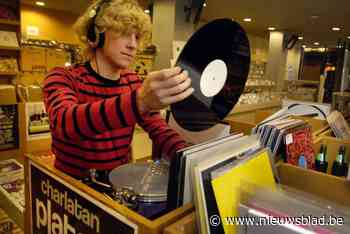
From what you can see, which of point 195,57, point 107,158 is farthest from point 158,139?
point 195,57

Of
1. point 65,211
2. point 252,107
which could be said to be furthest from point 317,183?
point 252,107

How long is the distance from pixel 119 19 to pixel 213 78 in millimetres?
346

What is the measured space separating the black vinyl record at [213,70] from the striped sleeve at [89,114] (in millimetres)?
116

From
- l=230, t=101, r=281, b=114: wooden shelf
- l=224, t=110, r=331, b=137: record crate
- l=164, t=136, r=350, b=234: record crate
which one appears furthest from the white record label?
l=230, t=101, r=281, b=114: wooden shelf

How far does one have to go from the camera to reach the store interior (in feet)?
1.67

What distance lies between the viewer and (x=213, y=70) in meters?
0.72

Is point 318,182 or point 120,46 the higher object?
point 120,46

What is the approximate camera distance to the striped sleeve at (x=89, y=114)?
22.3 inches

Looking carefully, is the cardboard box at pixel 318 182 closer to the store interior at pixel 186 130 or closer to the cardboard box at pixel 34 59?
the store interior at pixel 186 130

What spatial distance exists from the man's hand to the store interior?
0.14m

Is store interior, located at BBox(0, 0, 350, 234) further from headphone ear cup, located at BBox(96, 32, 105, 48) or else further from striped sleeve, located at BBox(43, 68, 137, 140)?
headphone ear cup, located at BBox(96, 32, 105, 48)

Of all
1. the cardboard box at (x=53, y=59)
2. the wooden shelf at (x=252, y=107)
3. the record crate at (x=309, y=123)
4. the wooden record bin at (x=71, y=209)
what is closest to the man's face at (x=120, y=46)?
the wooden record bin at (x=71, y=209)

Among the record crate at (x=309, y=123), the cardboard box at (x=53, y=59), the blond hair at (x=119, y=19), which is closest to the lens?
the blond hair at (x=119, y=19)

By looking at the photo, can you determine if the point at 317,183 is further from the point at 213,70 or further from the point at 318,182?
the point at 213,70
